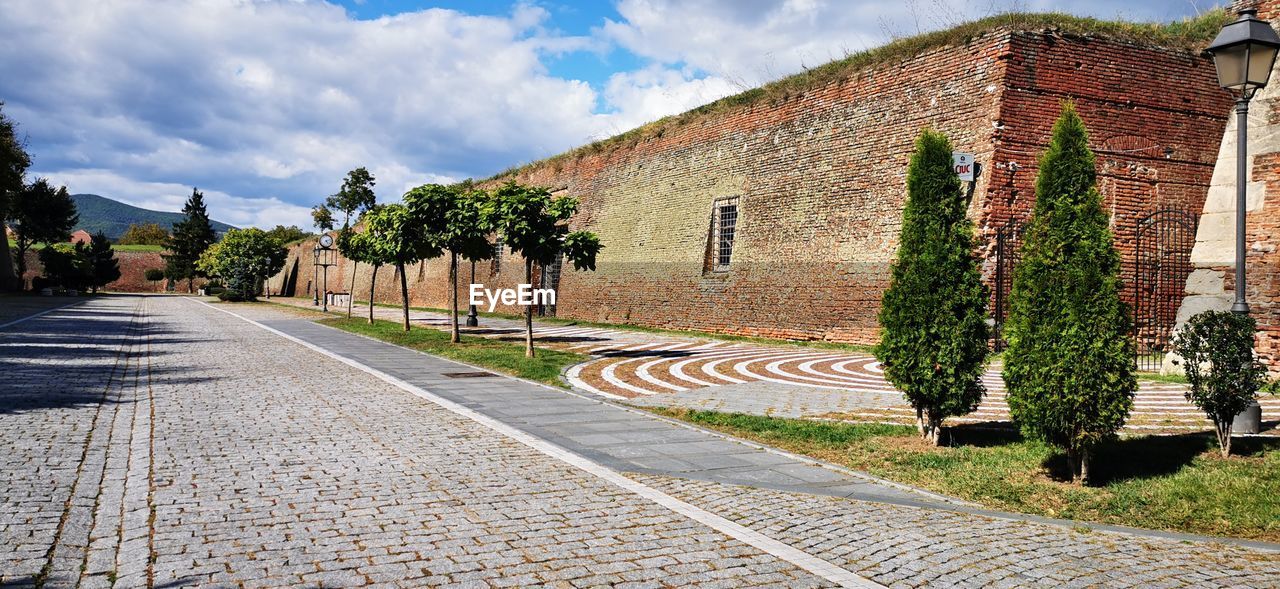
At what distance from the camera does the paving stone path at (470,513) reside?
3906mm

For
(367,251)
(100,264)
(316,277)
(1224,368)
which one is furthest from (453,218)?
(100,264)

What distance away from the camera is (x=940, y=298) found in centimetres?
725

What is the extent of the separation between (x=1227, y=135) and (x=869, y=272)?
22.0 feet

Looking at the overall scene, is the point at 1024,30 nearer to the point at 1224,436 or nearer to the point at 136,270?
the point at 1224,436

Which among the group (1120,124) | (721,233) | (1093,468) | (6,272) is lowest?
(1093,468)

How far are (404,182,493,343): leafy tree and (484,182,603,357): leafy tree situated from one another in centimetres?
190

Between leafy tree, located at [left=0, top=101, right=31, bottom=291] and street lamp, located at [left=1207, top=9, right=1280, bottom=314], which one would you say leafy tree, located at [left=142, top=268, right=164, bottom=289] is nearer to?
leafy tree, located at [left=0, top=101, right=31, bottom=291]

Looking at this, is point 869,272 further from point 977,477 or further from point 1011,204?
point 977,477

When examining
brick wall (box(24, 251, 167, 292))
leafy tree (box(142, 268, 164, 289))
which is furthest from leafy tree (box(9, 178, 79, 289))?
brick wall (box(24, 251, 167, 292))

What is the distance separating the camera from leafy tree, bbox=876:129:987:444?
7.19 meters

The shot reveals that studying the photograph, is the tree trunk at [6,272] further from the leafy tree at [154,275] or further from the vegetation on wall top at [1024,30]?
the vegetation on wall top at [1024,30]

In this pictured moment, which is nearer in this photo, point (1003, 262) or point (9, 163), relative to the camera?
point (1003, 262)

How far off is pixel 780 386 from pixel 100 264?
74.8m

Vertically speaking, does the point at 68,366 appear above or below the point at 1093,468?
below
